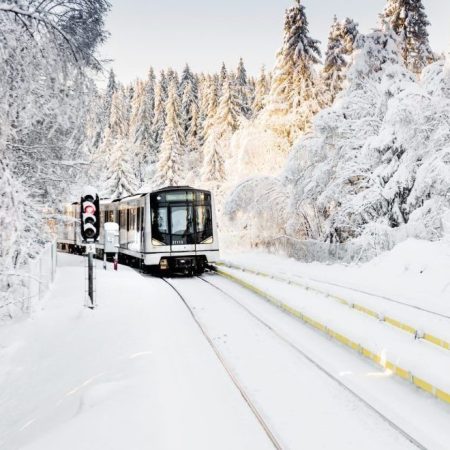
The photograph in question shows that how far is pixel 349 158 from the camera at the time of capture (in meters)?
21.3

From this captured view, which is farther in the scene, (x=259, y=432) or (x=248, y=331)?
(x=248, y=331)

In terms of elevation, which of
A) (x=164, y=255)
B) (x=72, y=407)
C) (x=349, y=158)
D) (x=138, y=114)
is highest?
(x=138, y=114)

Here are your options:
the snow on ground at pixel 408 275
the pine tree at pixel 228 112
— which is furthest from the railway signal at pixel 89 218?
the pine tree at pixel 228 112

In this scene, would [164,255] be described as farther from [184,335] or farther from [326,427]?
[326,427]

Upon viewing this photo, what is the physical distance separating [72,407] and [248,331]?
4327 millimetres

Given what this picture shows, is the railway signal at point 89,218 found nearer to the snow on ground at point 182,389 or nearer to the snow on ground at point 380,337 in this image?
the snow on ground at point 182,389

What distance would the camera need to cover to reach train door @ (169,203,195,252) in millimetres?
19875

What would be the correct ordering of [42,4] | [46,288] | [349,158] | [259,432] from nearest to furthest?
[259,432], [42,4], [46,288], [349,158]

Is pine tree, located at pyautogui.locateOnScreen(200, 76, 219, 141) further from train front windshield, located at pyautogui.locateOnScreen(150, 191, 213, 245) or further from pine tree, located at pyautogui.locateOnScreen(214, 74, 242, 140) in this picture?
train front windshield, located at pyautogui.locateOnScreen(150, 191, 213, 245)

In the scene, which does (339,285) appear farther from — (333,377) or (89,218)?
(333,377)

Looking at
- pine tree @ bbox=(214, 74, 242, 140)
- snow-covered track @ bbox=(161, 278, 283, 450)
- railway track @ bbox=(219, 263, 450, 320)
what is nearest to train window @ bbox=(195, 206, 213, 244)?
railway track @ bbox=(219, 263, 450, 320)

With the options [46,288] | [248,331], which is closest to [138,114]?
[46,288]

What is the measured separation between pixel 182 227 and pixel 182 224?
12 cm

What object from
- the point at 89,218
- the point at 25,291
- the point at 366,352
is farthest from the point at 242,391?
the point at 25,291
